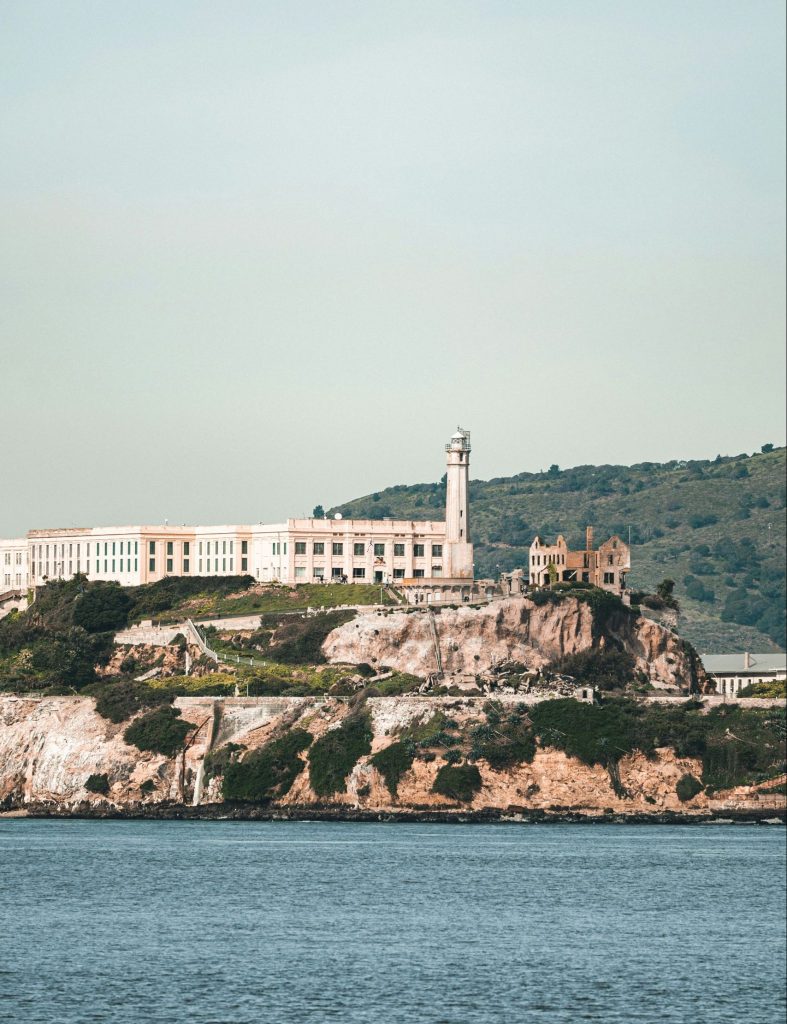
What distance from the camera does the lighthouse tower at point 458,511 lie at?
165 m

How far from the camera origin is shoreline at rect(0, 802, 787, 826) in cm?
12875

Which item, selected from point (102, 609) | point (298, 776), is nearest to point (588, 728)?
point (298, 776)

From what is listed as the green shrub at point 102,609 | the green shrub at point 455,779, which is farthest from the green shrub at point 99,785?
the green shrub at point 455,779

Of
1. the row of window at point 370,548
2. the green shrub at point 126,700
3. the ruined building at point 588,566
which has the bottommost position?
the green shrub at point 126,700

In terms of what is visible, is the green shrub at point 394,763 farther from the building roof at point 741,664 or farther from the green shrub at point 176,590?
the building roof at point 741,664

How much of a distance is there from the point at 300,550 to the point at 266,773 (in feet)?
127

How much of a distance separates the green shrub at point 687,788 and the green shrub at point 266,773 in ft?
76.2

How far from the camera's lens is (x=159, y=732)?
448 feet

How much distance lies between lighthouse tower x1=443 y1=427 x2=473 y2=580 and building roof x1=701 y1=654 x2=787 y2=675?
2712 centimetres

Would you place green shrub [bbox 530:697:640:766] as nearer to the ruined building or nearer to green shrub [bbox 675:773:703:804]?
green shrub [bbox 675:773:703:804]

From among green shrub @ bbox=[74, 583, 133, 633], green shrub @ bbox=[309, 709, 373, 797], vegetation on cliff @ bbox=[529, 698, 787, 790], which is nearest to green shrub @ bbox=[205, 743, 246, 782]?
green shrub @ bbox=[309, 709, 373, 797]

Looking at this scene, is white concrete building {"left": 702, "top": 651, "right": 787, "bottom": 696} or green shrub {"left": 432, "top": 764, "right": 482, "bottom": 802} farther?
white concrete building {"left": 702, "top": 651, "right": 787, "bottom": 696}

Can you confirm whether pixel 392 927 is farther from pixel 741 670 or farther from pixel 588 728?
pixel 741 670

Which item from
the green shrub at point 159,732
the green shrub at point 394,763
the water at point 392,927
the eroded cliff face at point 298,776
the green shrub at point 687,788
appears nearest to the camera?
the water at point 392,927
